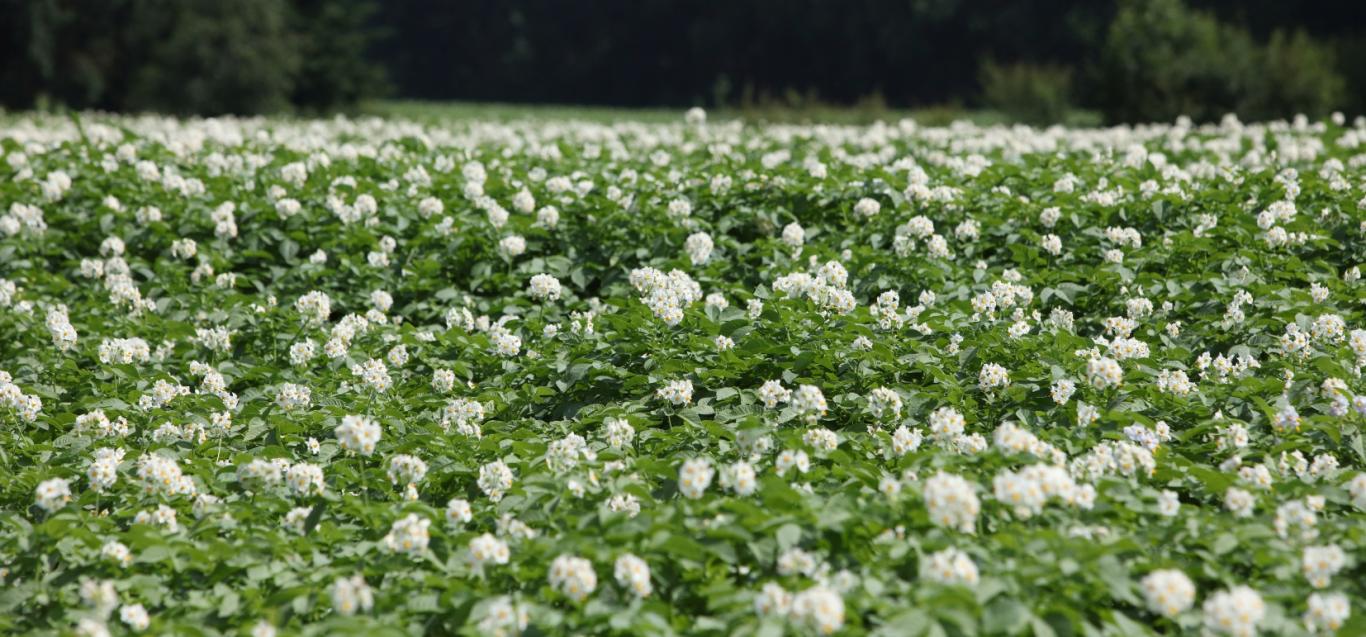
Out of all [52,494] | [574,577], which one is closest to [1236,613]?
[574,577]

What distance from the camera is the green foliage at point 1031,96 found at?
81.0 feet

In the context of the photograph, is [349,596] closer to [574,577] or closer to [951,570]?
[574,577]

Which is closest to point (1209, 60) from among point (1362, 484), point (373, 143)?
point (373, 143)

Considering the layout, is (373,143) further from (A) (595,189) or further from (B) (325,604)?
(B) (325,604)

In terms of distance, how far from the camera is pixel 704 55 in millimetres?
57688

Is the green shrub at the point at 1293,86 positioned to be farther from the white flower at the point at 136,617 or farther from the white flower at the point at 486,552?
the white flower at the point at 136,617

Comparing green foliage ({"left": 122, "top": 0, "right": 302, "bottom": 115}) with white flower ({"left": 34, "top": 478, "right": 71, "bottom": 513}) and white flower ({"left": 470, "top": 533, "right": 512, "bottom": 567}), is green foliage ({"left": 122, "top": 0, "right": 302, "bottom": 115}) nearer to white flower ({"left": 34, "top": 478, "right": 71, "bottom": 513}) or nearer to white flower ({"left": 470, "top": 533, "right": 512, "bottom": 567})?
white flower ({"left": 34, "top": 478, "right": 71, "bottom": 513})

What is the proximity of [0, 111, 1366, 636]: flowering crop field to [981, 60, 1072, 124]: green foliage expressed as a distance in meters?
16.7

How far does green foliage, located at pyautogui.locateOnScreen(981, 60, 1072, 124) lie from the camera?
24.7 m

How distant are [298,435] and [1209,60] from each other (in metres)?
20.4

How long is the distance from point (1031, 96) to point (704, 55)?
34372mm

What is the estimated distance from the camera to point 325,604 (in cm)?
313

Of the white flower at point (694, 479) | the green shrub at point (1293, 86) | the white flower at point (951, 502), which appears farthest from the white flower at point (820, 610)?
the green shrub at point (1293, 86)

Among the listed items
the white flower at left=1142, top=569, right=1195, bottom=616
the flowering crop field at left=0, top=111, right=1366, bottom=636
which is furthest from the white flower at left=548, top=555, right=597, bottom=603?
the white flower at left=1142, top=569, right=1195, bottom=616
